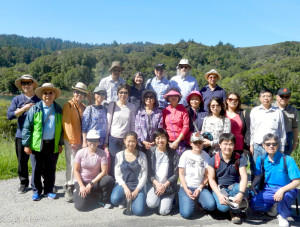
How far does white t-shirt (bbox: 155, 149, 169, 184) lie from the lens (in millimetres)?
4301

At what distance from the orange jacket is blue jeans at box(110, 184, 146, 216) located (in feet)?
3.89

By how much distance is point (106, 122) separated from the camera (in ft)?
15.5

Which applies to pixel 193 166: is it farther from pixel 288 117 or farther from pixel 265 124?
pixel 288 117

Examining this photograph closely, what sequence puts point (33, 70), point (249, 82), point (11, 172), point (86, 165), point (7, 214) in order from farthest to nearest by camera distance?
point (33, 70)
point (249, 82)
point (11, 172)
point (86, 165)
point (7, 214)

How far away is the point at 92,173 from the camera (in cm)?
436

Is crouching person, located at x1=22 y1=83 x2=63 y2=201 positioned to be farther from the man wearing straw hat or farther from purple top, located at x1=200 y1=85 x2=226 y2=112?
purple top, located at x1=200 y1=85 x2=226 y2=112

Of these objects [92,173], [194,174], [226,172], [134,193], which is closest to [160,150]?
[194,174]

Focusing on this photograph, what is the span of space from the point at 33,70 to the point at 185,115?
78246 mm

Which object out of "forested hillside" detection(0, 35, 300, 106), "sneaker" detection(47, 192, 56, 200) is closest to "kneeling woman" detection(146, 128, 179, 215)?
"sneaker" detection(47, 192, 56, 200)

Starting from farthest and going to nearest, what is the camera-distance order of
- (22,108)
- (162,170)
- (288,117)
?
(288,117) → (22,108) → (162,170)

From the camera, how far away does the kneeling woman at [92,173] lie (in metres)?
4.25

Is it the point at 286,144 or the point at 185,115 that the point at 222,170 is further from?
the point at 286,144

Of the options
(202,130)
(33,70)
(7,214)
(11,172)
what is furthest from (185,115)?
(33,70)

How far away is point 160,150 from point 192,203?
1.01 meters
